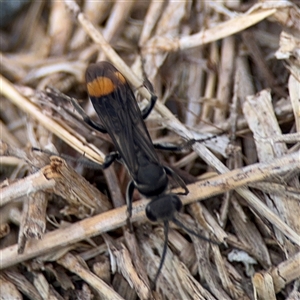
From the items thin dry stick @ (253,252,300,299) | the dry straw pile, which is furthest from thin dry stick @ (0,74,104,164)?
thin dry stick @ (253,252,300,299)

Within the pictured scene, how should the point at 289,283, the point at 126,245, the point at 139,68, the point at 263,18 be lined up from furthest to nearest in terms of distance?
the point at 139,68
the point at 263,18
the point at 126,245
the point at 289,283

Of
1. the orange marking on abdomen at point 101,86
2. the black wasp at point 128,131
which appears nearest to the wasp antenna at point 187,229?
the black wasp at point 128,131

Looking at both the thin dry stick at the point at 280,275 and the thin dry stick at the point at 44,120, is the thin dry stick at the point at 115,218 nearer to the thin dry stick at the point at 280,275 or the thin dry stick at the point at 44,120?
the thin dry stick at the point at 280,275

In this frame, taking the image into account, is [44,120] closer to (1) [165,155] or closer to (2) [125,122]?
(2) [125,122]

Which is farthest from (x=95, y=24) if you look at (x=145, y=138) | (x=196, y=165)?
(x=196, y=165)

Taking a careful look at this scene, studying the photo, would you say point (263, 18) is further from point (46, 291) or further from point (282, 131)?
point (46, 291)

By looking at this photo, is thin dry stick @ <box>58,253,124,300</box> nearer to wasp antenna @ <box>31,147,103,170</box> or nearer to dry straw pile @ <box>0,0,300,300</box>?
dry straw pile @ <box>0,0,300,300</box>

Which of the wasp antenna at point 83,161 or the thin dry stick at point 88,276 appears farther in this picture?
the wasp antenna at point 83,161

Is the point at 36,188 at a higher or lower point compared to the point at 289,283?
higher
